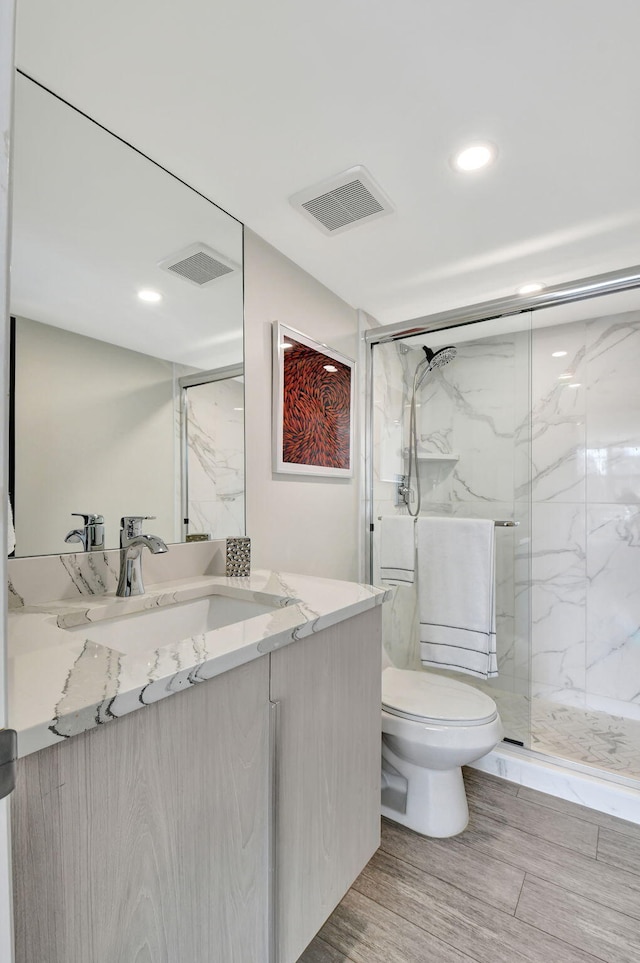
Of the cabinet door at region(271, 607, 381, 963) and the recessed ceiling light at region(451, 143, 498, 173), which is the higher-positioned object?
the recessed ceiling light at region(451, 143, 498, 173)

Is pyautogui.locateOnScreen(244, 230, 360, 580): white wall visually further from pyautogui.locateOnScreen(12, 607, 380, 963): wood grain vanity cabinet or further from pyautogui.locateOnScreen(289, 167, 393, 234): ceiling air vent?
pyautogui.locateOnScreen(12, 607, 380, 963): wood grain vanity cabinet

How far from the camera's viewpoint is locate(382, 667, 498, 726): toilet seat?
158 centimetres

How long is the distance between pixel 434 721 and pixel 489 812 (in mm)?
518

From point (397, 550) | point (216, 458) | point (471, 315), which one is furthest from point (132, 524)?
point (471, 315)

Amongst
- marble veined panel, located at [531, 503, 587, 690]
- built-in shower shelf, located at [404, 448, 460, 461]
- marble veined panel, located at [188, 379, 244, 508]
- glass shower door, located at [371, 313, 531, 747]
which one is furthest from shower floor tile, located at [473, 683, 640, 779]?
marble veined panel, located at [188, 379, 244, 508]

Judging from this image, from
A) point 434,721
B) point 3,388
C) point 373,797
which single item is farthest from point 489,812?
point 3,388

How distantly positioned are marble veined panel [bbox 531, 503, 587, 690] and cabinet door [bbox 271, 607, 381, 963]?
1.79 m

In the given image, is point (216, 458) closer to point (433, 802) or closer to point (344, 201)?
point (344, 201)

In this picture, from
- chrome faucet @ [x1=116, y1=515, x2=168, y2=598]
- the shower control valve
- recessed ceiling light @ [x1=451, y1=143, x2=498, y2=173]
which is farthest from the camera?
the shower control valve

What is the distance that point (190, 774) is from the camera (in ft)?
2.37

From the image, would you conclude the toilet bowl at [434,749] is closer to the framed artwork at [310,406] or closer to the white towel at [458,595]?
the white towel at [458,595]

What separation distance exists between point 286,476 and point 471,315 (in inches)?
41.8

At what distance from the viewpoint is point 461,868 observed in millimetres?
1459

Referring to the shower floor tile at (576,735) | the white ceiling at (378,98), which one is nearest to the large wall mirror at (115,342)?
the white ceiling at (378,98)
